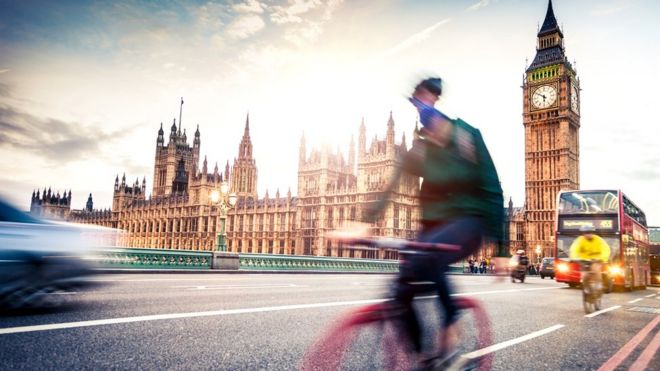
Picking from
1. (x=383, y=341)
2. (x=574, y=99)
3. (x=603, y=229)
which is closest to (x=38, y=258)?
(x=383, y=341)

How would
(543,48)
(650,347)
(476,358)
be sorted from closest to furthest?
1. (476,358)
2. (650,347)
3. (543,48)

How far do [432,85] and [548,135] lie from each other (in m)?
75.0

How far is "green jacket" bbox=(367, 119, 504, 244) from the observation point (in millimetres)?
2514

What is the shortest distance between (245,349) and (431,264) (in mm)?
1765

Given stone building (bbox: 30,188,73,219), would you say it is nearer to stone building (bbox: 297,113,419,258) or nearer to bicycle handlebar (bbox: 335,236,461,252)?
stone building (bbox: 297,113,419,258)

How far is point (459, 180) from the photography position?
2.51 metres

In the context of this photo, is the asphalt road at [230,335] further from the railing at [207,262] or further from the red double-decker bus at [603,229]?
the red double-decker bus at [603,229]

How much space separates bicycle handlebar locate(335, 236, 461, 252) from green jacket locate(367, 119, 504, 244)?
25 centimetres

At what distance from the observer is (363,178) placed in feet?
181

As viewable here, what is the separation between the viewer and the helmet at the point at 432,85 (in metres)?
2.63

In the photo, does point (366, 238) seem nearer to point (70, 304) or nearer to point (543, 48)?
point (70, 304)

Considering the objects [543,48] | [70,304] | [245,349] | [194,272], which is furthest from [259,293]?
[543,48]

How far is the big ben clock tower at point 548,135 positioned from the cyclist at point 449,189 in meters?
68.8

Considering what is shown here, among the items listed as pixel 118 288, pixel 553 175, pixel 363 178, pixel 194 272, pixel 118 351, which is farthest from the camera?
pixel 553 175
